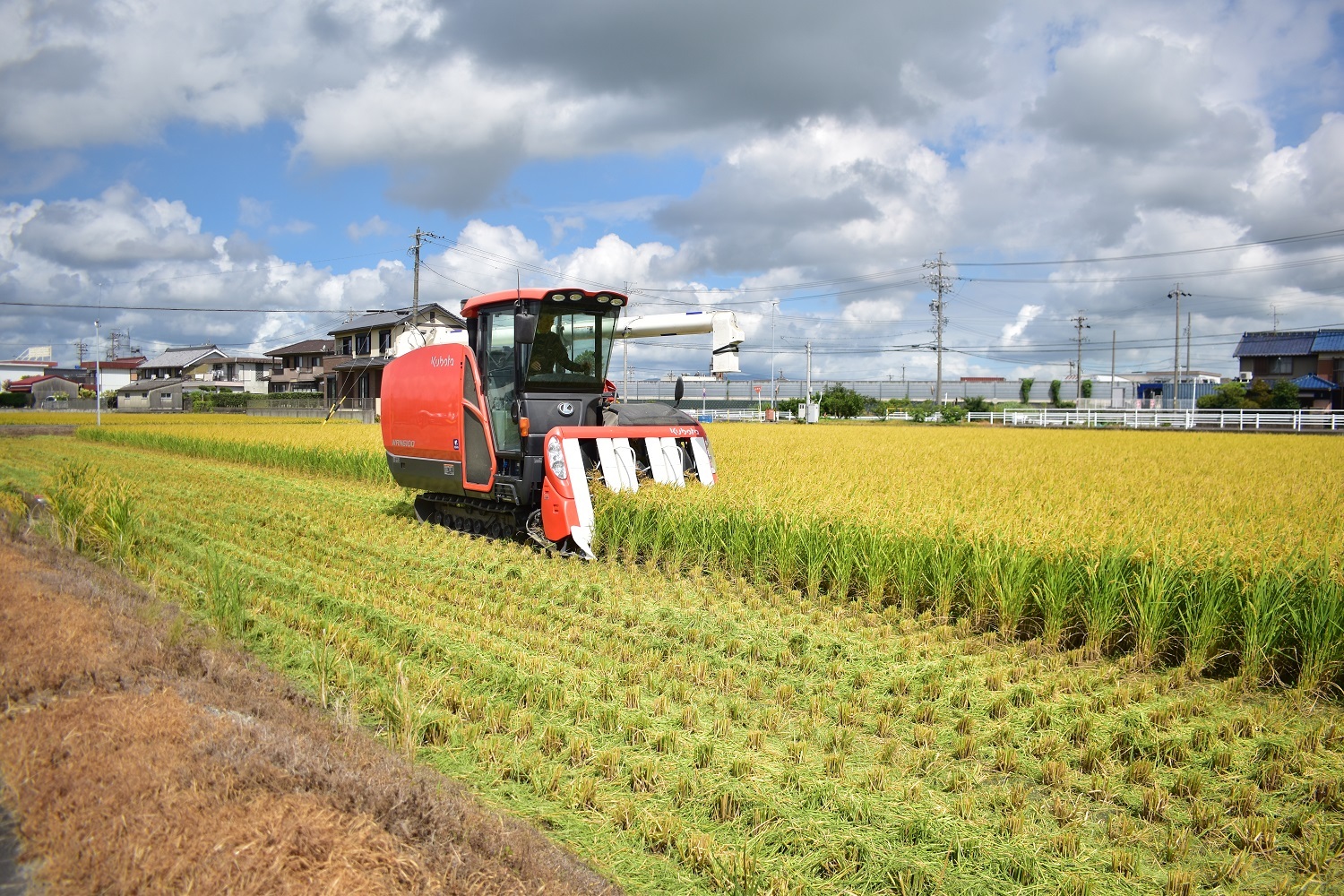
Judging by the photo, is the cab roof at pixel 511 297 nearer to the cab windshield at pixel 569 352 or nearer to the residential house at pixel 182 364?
the cab windshield at pixel 569 352

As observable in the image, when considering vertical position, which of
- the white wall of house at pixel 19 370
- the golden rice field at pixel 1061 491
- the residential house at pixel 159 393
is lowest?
the golden rice field at pixel 1061 491

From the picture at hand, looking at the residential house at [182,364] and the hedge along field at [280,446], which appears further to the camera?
the residential house at [182,364]

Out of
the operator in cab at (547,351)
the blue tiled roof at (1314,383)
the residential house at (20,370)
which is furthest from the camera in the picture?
the residential house at (20,370)

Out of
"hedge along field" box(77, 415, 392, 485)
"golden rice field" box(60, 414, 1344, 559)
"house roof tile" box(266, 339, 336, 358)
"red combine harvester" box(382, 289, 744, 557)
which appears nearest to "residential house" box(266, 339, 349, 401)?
"house roof tile" box(266, 339, 336, 358)

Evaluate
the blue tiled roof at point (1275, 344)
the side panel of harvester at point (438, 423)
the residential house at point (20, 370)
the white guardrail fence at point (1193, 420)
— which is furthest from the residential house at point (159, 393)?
the blue tiled roof at point (1275, 344)

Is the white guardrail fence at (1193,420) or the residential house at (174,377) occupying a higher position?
the residential house at (174,377)

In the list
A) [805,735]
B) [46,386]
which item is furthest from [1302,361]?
[46,386]

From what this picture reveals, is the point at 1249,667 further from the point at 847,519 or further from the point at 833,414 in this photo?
the point at 833,414

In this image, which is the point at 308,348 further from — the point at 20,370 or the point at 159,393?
the point at 20,370

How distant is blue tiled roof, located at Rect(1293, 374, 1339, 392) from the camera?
54125mm

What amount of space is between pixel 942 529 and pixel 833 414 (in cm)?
5456

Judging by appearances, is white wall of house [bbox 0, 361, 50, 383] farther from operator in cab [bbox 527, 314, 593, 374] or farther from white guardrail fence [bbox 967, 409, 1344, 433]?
operator in cab [bbox 527, 314, 593, 374]

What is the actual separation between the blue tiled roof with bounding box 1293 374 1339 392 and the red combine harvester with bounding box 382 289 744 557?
5920 cm

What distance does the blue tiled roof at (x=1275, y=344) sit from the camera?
199 ft
